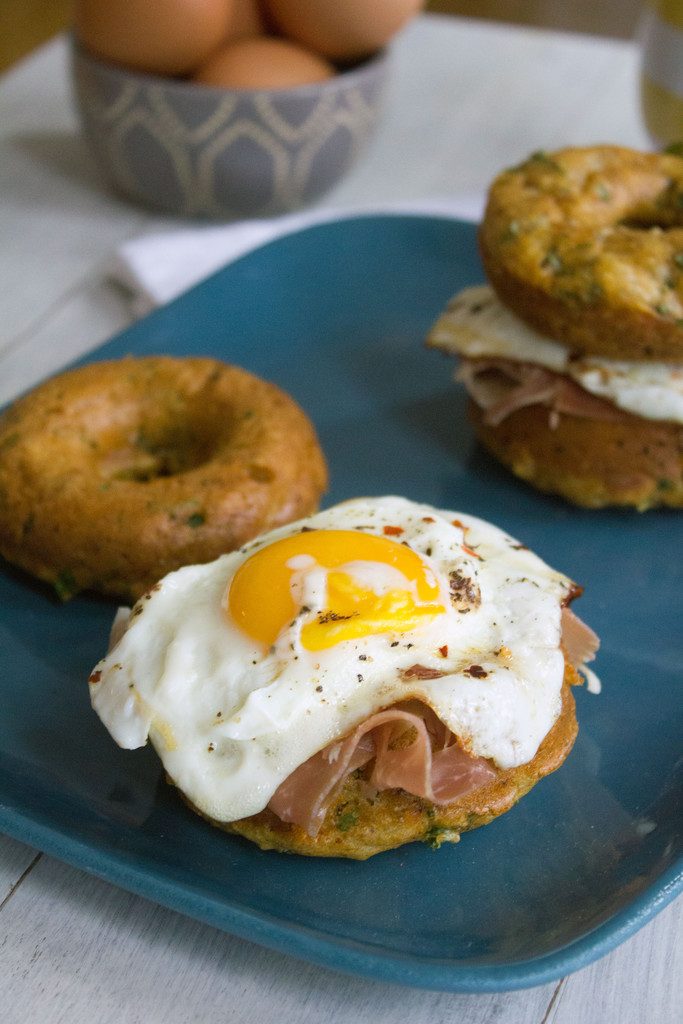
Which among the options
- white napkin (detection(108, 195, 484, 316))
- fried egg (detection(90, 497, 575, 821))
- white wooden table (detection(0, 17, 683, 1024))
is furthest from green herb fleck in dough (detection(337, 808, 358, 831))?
white napkin (detection(108, 195, 484, 316))

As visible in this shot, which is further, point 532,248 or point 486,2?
point 486,2

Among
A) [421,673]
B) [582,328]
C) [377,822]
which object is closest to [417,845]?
[377,822]

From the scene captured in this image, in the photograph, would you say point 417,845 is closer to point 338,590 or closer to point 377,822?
point 377,822

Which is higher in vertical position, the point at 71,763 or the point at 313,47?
the point at 313,47

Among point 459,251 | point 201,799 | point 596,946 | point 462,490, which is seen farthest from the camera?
point 459,251

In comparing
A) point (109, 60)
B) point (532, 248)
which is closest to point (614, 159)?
point (532, 248)

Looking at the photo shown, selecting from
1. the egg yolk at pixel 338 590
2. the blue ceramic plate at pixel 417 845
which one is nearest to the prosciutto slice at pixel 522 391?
the blue ceramic plate at pixel 417 845

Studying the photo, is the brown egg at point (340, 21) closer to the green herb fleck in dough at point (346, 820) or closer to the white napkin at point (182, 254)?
the white napkin at point (182, 254)

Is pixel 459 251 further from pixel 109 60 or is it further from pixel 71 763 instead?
pixel 71 763
